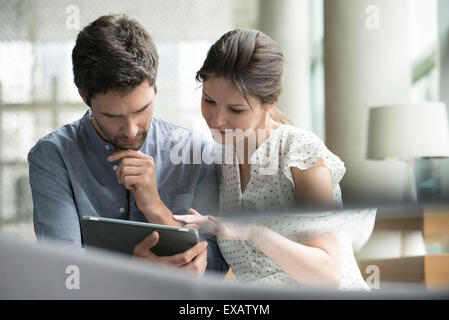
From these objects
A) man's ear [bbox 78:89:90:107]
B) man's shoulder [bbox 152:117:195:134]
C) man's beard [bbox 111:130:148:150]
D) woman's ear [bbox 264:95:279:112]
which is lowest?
man's beard [bbox 111:130:148:150]

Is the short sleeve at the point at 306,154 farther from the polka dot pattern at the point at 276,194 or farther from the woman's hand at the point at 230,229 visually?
the woman's hand at the point at 230,229

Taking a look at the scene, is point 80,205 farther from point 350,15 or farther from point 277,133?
point 350,15

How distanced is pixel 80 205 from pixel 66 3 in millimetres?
242

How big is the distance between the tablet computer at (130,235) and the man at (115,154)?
A: 0.18 feet

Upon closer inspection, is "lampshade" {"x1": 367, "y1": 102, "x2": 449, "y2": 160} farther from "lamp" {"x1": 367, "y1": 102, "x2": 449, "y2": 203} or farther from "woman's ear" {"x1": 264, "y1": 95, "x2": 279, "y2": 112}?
"woman's ear" {"x1": 264, "y1": 95, "x2": 279, "y2": 112}

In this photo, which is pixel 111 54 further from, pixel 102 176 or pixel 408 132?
pixel 408 132

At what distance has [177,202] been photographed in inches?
22.1

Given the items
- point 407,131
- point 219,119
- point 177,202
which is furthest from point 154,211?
point 407,131

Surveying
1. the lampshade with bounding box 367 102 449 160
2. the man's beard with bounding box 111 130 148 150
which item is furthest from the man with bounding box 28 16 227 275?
the lampshade with bounding box 367 102 449 160

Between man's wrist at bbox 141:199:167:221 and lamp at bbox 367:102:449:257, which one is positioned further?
man's wrist at bbox 141:199:167:221

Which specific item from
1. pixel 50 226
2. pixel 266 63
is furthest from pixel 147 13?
pixel 50 226

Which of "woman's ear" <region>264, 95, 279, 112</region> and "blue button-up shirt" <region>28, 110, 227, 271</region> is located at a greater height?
"woman's ear" <region>264, 95, 279, 112</region>

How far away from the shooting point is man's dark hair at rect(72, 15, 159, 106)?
1.70ft

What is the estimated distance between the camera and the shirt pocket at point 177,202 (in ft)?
1.82
